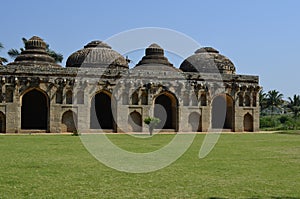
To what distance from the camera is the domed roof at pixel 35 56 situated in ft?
118

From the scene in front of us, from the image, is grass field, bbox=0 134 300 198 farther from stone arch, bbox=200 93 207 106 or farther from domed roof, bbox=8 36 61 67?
stone arch, bbox=200 93 207 106

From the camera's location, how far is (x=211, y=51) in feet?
140

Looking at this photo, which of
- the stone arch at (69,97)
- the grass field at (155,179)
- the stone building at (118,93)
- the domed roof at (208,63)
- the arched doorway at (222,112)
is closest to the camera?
the grass field at (155,179)

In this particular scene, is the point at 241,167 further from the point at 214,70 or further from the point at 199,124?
the point at 214,70

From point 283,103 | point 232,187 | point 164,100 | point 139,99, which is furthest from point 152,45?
point 232,187

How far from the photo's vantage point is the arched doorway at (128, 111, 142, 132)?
35.4 m

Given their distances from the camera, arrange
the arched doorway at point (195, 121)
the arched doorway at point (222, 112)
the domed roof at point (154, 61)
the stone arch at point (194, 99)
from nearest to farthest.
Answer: the stone arch at point (194, 99)
the arched doorway at point (195, 121)
the domed roof at point (154, 61)
the arched doorway at point (222, 112)

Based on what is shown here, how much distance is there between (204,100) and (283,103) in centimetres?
2798

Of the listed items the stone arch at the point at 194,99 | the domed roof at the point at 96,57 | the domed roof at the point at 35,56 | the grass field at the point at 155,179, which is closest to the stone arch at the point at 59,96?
the domed roof at the point at 35,56

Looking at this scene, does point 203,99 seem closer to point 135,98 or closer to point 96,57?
point 135,98

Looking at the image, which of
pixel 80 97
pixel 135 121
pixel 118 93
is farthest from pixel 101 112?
pixel 80 97

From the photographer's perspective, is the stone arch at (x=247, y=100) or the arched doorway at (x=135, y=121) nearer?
the arched doorway at (x=135, y=121)

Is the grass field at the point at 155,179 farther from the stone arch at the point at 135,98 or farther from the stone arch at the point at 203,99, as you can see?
the stone arch at the point at 203,99

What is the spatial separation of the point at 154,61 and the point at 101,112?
6908 millimetres
